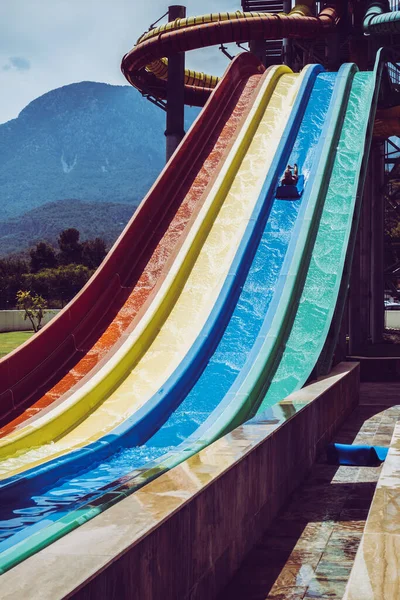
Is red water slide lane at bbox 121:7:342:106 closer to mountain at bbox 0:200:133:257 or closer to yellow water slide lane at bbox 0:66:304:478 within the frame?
yellow water slide lane at bbox 0:66:304:478

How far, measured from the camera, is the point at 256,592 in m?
4.27

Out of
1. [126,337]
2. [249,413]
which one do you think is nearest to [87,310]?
[126,337]

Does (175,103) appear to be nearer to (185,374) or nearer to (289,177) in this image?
(289,177)

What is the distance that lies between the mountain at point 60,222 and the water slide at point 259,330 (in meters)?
126

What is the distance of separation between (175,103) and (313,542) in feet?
50.2

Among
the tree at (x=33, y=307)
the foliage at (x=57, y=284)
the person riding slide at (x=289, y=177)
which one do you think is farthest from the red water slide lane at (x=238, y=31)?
the foliage at (x=57, y=284)

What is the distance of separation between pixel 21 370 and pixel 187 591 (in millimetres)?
6038

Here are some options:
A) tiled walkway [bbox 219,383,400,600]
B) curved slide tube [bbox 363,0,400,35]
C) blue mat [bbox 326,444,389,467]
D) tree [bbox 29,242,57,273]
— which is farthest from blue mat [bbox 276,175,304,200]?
tree [bbox 29,242,57,273]

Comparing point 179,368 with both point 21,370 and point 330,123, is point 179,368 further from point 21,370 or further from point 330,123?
point 330,123

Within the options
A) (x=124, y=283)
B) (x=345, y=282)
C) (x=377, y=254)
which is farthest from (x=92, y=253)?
(x=345, y=282)

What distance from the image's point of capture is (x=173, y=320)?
1069 centimetres

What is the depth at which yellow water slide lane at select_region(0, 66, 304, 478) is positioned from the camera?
8.15 meters

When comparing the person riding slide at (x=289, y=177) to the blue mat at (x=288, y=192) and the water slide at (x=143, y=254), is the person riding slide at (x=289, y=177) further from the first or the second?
the water slide at (x=143, y=254)

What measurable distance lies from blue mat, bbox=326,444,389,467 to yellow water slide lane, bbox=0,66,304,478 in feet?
7.16
